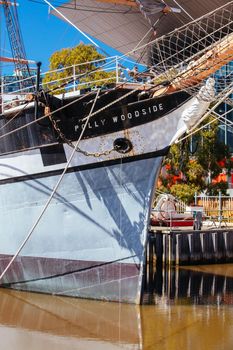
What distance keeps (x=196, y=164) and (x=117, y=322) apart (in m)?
17.8

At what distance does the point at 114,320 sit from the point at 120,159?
154 inches

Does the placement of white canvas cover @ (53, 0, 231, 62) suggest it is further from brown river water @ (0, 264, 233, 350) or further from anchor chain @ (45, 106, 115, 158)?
brown river water @ (0, 264, 233, 350)

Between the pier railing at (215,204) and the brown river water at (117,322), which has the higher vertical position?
the pier railing at (215,204)

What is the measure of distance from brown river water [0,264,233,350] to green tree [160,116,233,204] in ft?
41.9

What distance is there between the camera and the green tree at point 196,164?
2969 cm

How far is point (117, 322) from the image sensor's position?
13.0 m

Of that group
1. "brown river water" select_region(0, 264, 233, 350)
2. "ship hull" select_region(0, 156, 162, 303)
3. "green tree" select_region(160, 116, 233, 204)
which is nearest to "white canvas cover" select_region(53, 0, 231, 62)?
"green tree" select_region(160, 116, 233, 204)

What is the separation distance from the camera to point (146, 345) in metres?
11.3

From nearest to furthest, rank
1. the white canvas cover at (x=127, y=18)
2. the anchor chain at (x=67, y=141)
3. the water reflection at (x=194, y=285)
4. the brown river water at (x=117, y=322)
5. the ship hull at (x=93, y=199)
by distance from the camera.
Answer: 1. the brown river water at (x=117, y=322)
2. the ship hull at (x=93, y=199)
3. the anchor chain at (x=67, y=141)
4. the water reflection at (x=194, y=285)
5. the white canvas cover at (x=127, y=18)

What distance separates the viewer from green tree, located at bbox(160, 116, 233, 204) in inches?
1169

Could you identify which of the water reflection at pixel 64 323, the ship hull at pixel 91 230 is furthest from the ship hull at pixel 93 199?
Result: the water reflection at pixel 64 323

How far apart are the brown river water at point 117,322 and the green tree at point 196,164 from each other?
12.8m

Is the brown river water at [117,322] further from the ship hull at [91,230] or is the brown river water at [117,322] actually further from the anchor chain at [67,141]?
the anchor chain at [67,141]

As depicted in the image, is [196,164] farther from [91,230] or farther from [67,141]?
[91,230]
